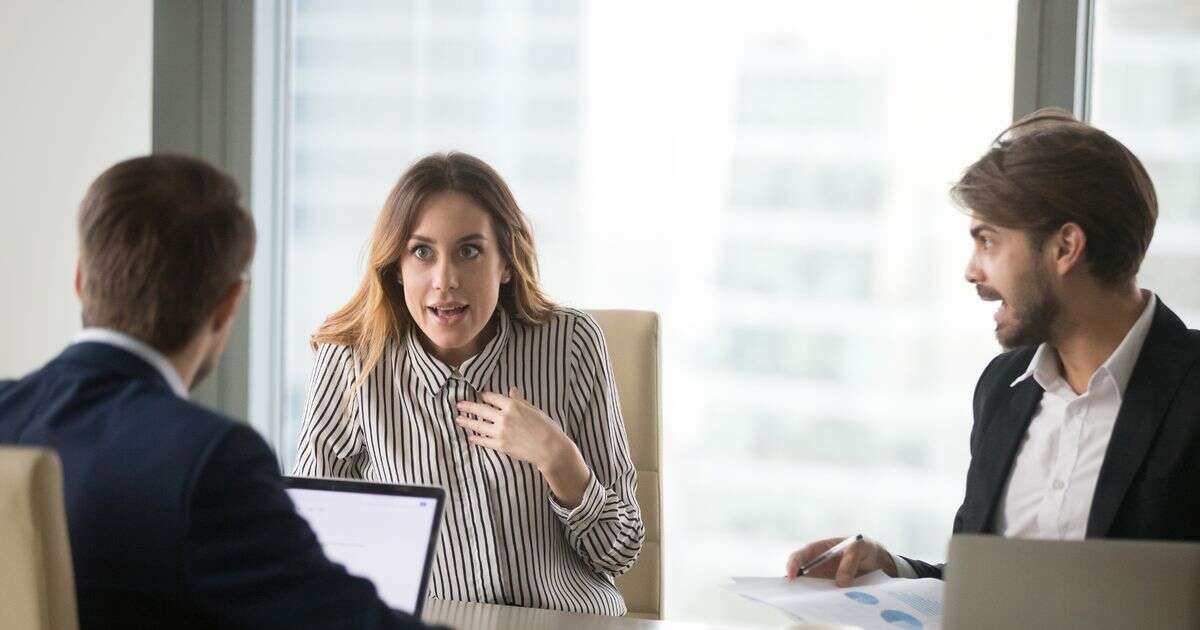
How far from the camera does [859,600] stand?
1.77 m

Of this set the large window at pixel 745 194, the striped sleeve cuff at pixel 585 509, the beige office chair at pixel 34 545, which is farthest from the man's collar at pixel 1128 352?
the beige office chair at pixel 34 545

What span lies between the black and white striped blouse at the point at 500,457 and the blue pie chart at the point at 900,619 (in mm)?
546

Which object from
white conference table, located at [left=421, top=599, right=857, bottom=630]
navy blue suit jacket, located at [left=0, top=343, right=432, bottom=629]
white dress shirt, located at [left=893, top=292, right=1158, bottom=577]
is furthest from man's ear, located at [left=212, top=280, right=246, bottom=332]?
white dress shirt, located at [left=893, top=292, right=1158, bottom=577]

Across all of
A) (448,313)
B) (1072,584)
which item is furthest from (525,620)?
(1072,584)

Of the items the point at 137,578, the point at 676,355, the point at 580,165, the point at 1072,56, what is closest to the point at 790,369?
the point at 676,355

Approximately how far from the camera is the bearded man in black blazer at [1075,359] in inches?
70.4

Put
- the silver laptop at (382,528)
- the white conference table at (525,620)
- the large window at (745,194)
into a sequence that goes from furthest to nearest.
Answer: the large window at (745,194), the white conference table at (525,620), the silver laptop at (382,528)

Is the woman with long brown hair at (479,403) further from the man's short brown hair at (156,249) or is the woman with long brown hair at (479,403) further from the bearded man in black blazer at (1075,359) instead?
the man's short brown hair at (156,249)

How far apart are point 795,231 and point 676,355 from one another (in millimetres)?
470

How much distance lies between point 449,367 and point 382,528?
0.60m

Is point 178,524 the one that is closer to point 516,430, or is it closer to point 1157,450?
point 516,430

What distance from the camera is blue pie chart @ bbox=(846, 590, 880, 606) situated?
176cm

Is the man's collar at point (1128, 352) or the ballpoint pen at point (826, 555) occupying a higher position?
the man's collar at point (1128, 352)

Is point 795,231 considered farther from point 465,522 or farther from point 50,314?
point 50,314
